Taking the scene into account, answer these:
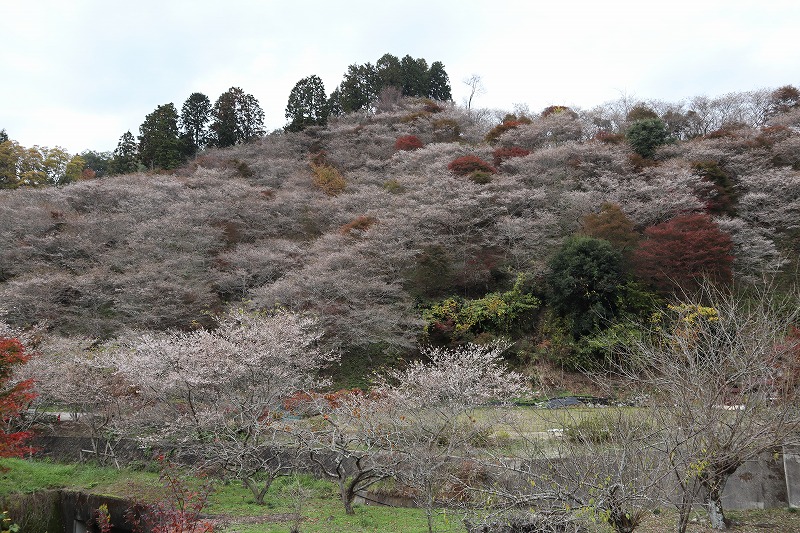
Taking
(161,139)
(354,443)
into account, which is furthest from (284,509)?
(161,139)

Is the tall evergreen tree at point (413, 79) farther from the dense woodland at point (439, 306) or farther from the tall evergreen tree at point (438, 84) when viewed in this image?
the dense woodland at point (439, 306)

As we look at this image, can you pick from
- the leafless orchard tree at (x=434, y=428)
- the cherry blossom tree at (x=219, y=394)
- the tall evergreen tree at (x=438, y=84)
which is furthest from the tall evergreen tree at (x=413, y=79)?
the leafless orchard tree at (x=434, y=428)

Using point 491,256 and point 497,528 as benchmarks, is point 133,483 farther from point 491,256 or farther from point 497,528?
point 491,256

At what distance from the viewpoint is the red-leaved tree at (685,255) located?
680 inches

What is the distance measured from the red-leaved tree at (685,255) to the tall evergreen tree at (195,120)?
37.9m

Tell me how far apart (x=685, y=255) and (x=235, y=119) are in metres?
37.7

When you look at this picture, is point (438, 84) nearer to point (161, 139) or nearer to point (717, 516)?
point (161, 139)

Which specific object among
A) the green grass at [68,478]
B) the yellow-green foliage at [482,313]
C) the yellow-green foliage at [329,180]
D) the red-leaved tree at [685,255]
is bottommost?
the green grass at [68,478]

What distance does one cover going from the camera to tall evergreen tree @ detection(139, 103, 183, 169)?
39.5 m

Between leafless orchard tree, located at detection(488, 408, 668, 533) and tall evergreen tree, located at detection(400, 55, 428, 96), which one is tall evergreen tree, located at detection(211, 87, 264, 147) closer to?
tall evergreen tree, located at detection(400, 55, 428, 96)

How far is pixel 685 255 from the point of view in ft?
57.1

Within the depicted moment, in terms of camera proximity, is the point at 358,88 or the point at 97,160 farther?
the point at 97,160

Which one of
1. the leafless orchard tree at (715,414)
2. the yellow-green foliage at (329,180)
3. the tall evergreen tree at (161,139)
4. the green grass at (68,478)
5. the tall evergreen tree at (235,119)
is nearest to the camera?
the leafless orchard tree at (715,414)

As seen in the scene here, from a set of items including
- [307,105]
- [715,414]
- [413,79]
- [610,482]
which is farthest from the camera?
[413,79]
